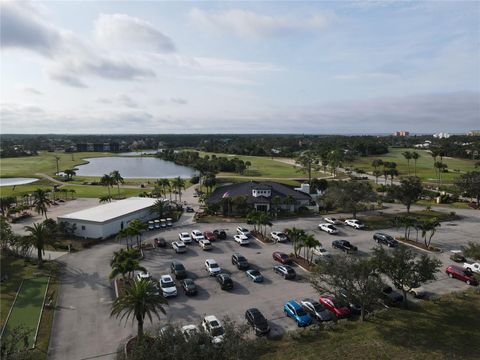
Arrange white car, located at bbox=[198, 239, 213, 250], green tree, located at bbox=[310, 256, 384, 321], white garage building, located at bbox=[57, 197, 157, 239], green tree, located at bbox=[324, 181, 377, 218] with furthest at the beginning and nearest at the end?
green tree, located at bbox=[324, 181, 377, 218]
white garage building, located at bbox=[57, 197, 157, 239]
white car, located at bbox=[198, 239, 213, 250]
green tree, located at bbox=[310, 256, 384, 321]

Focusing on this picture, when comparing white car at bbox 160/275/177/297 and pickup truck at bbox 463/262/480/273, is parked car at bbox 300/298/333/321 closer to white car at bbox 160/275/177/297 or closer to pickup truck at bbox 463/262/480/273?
white car at bbox 160/275/177/297

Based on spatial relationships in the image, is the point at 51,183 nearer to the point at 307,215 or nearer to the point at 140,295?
the point at 307,215

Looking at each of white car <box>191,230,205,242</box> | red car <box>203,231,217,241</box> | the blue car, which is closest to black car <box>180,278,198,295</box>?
the blue car

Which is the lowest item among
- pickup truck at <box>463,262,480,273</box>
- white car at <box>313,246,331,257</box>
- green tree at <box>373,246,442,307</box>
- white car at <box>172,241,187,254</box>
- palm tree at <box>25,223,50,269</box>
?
white car at <box>172,241,187,254</box>

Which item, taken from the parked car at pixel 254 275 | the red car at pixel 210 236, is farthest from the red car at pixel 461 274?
the red car at pixel 210 236

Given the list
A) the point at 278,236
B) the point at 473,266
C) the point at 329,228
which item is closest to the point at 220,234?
the point at 278,236

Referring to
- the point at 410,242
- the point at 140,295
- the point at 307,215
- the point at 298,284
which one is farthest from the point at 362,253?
the point at 140,295

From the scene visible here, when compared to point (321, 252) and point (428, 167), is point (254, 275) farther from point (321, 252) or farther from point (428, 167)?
point (428, 167)

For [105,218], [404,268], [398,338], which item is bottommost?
[398,338]
